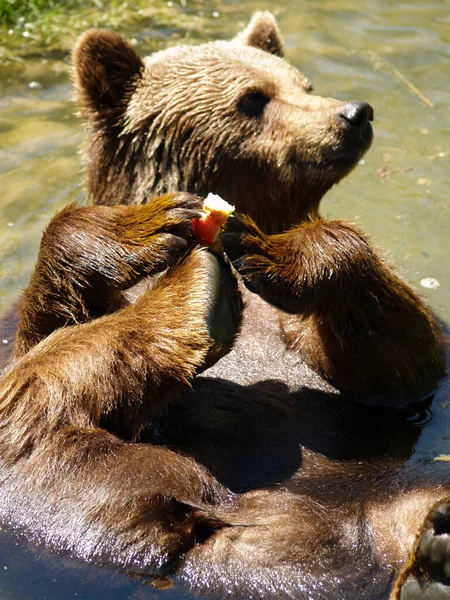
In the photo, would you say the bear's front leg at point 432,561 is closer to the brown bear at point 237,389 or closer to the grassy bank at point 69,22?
the brown bear at point 237,389

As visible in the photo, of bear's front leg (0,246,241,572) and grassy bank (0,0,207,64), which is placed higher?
bear's front leg (0,246,241,572)

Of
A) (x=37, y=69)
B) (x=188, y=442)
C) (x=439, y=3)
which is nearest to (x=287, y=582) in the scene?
(x=188, y=442)

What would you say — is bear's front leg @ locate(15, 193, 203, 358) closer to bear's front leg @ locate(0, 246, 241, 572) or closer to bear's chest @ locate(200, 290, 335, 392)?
bear's front leg @ locate(0, 246, 241, 572)

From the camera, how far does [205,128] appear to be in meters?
6.17

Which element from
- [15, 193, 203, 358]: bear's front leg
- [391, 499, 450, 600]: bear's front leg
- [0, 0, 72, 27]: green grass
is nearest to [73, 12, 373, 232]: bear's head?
[15, 193, 203, 358]: bear's front leg

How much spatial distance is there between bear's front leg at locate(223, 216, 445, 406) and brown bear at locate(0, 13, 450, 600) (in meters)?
0.01

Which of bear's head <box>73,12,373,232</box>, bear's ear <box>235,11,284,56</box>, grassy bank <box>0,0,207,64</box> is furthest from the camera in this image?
grassy bank <box>0,0,207,64</box>

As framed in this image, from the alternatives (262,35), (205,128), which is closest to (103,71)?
(205,128)

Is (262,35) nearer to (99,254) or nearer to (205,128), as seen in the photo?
(205,128)

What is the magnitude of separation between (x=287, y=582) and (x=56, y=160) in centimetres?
581

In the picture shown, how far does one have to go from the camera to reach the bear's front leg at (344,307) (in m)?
4.75

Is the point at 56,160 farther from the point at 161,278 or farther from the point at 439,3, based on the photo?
the point at 439,3

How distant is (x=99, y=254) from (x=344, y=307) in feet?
4.26

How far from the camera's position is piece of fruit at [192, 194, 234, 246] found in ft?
15.4
